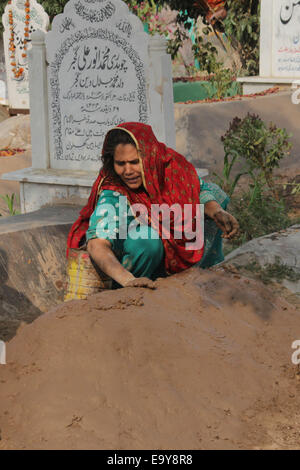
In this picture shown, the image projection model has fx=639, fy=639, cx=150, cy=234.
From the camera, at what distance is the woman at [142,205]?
135 inches

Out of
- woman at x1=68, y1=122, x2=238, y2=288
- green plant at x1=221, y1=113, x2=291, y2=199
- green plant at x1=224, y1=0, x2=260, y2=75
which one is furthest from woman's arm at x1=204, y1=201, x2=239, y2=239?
green plant at x1=224, y1=0, x2=260, y2=75

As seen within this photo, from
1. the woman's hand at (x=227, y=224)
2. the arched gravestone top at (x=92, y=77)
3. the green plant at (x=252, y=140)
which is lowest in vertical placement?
the woman's hand at (x=227, y=224)

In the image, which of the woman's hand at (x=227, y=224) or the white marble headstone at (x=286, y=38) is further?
the white marble headstone at (x=286, y=38)

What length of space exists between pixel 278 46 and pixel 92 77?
248 inches

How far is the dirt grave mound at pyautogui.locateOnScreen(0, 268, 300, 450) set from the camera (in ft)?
6.37

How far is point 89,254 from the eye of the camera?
344 cm

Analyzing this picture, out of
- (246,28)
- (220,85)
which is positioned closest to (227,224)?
(220,85)

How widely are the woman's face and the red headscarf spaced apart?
4 cm

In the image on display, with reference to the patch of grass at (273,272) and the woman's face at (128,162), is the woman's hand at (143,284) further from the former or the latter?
the patch of grass at (273,272)

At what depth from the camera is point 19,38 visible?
12797 mm

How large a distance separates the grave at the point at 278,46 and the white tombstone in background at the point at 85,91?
5856 millimetres

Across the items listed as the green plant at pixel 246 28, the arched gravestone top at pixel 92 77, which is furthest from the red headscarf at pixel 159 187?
the green plant at pixel 246 28

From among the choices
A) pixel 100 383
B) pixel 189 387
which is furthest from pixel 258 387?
pixel 100 383

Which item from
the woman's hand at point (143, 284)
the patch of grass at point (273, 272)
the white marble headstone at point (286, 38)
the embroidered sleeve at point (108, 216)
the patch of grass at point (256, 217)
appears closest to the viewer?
the woman's hand at point (143, 284)
